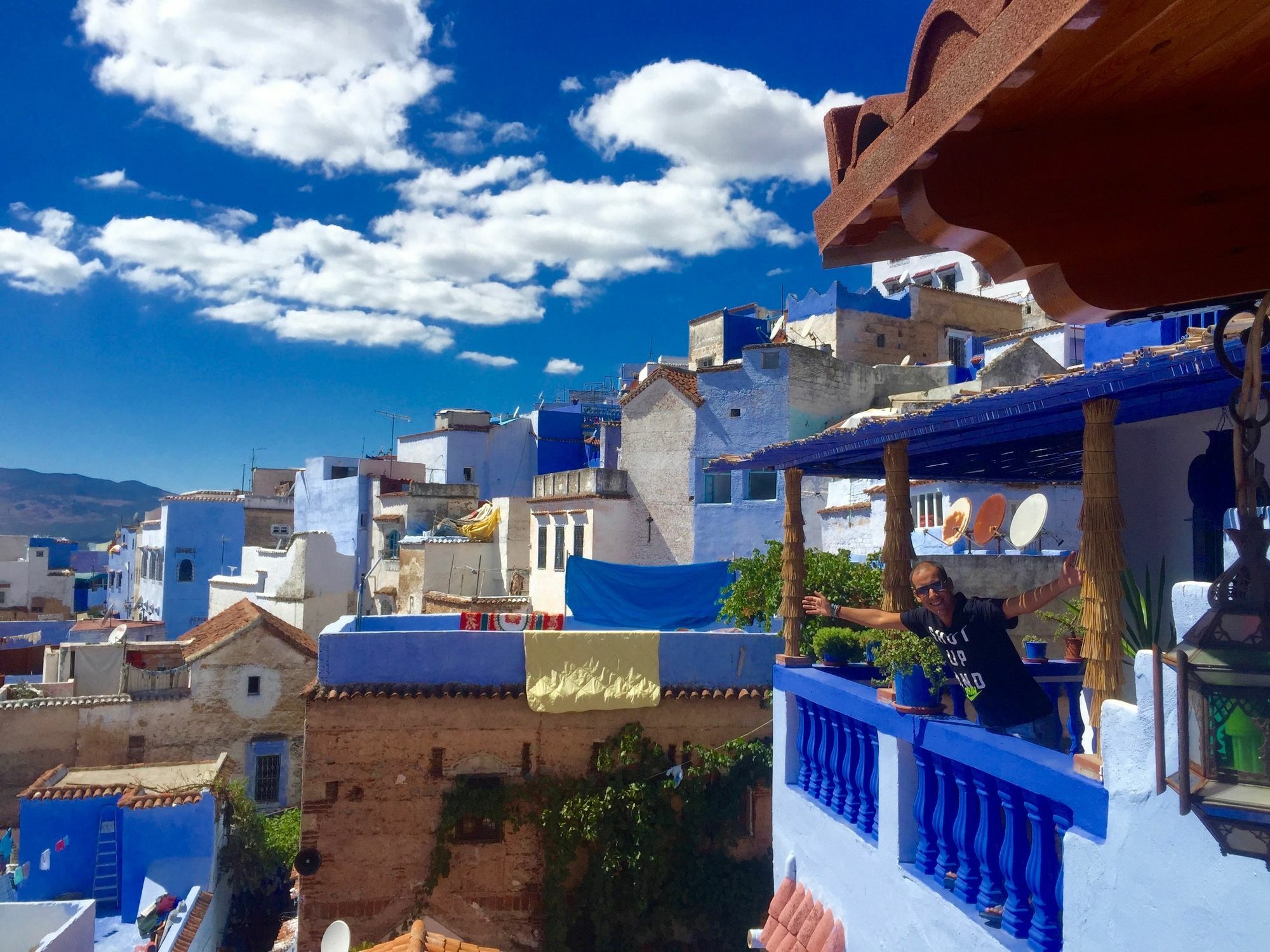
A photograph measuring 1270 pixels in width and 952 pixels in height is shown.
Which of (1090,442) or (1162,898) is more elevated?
(1090,442)

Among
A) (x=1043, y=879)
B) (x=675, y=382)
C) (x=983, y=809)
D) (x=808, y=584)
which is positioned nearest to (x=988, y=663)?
(x=983, y=809)

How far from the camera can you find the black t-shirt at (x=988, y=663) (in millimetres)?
4816

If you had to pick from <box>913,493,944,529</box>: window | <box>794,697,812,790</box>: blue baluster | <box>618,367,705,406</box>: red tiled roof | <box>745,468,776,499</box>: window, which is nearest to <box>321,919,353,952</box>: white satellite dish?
<box>794,697,812,790</box>: blue baluster

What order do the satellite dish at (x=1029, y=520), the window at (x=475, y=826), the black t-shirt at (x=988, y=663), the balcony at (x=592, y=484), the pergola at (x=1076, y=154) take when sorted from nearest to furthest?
1. the pergola at (x=1076, y=154)
2. the black t-shirt at (x=988, y=663)
3. the satellite dish at (x=1029, y=520)
4. the window at (x=475, y=826)
5. the balcony at (x=592, y=484)

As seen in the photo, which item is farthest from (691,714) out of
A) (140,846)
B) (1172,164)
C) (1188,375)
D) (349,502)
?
(349,502)

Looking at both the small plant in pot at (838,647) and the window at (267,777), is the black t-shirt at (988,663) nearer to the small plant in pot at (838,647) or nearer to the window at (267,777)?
the small plant in pot at (838,647)

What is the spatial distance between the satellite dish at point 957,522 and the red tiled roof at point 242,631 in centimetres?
1782

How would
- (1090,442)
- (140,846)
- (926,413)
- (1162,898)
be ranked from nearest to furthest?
1. (1162,898)
2. (1090,442)
3. (926,413)
4. (140,846)

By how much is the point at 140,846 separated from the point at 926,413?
17.9 m

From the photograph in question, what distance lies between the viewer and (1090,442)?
4.81m

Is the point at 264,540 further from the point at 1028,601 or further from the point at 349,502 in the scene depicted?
the point at 1028,601

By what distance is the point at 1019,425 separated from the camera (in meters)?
6.35

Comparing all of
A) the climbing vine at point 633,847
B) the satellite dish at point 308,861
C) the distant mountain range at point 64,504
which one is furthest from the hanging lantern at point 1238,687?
the distant mountain range at point 64,504

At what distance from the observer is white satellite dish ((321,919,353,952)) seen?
9672mm
